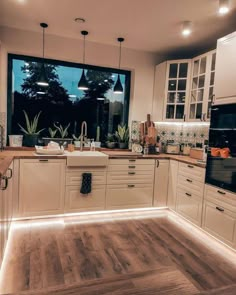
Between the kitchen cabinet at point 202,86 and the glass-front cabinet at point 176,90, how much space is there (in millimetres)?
110

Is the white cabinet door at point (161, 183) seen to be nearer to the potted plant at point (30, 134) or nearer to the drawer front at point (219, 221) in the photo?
the drawer front at point (219, 221)

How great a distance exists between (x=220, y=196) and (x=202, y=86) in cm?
→ 168

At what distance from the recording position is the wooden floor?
207 centimetres

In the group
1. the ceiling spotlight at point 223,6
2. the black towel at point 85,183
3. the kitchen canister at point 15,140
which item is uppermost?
the ceiling spotlight at point 223,6

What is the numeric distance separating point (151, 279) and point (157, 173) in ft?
8.77

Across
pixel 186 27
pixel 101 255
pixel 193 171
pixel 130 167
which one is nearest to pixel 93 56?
pixel 186 27

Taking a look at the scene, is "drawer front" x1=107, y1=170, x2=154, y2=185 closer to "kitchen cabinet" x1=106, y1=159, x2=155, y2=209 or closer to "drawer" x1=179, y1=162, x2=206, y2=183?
"kitchen cabinet" x1=106, y1=159, x2=155, y2=209

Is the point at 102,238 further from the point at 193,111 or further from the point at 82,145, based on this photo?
the point at 193,111

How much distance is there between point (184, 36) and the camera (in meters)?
3.41

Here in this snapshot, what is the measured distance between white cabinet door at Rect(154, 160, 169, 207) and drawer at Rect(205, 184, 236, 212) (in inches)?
35.7

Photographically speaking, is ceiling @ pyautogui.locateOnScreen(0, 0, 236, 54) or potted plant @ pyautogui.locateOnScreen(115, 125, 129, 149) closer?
ceiling @ pyautogui.locateOnScreen(0, 0, 236, 54)

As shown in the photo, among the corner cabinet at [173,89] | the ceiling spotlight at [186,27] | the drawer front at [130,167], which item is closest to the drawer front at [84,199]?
the drawer front at [130,167]

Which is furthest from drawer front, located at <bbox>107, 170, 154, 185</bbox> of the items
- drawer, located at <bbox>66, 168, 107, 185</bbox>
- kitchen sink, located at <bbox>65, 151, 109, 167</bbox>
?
kitchen sink, located at <bbox>65, 151, 109, 167</bbox>

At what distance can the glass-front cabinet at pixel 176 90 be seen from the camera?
384cm
